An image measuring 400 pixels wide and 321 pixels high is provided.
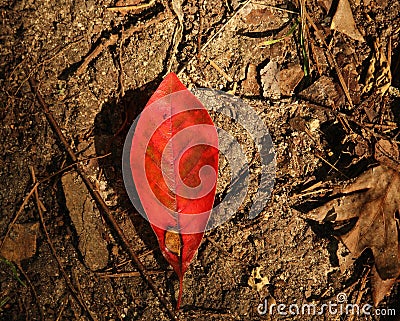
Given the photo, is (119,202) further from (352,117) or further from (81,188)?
(352,117)

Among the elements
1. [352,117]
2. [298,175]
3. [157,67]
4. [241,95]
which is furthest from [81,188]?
[352,117]

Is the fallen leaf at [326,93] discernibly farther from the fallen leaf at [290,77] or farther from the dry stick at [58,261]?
the dry stick at [58,261]

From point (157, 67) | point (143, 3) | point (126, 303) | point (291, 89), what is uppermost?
point (143, 3)

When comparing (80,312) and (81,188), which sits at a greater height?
(81,188)

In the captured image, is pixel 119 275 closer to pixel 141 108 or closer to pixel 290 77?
pixel 141 108

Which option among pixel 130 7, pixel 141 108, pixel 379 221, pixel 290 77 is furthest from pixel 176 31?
pixel 379 221

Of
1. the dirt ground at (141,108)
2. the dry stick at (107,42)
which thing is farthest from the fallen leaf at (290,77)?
the dry stick at (107,42)
